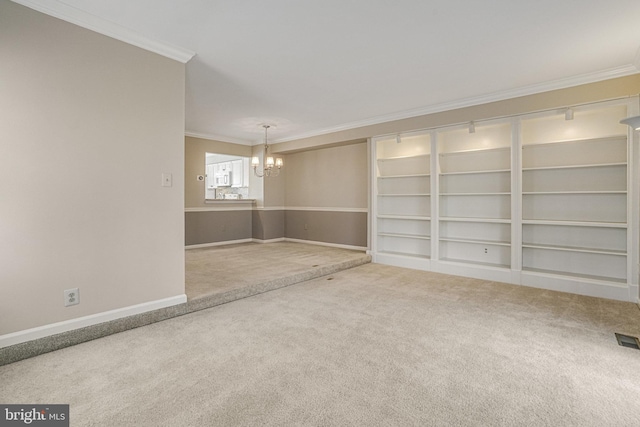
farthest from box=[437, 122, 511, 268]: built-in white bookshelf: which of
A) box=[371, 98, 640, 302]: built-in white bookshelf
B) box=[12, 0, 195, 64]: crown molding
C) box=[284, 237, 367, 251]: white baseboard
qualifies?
box=[12, 0, 195, 64]: crown molding

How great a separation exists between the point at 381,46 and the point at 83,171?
272 cm

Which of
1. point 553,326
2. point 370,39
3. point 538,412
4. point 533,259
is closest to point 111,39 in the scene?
point 370,39

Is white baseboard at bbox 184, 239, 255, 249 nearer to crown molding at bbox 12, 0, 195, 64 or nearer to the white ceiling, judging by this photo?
the white ceiling

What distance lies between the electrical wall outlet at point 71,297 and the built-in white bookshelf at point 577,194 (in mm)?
4894

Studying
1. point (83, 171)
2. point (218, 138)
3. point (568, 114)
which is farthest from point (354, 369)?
point (218, 138)

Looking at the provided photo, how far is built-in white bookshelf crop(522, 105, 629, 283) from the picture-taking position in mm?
3756

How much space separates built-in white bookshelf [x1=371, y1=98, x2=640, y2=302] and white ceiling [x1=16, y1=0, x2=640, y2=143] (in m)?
0.61

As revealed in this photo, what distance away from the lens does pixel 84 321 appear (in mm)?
2498

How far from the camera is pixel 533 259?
436cm

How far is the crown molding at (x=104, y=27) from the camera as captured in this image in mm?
2246

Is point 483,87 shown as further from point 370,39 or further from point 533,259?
point 533,259

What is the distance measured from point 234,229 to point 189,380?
221 inches

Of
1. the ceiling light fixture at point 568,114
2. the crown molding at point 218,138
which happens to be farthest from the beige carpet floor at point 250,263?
the ceiling light fixture at point 568,114

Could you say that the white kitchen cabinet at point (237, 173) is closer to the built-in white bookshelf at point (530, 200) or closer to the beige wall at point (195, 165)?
the beige wall at point (195, 165)
